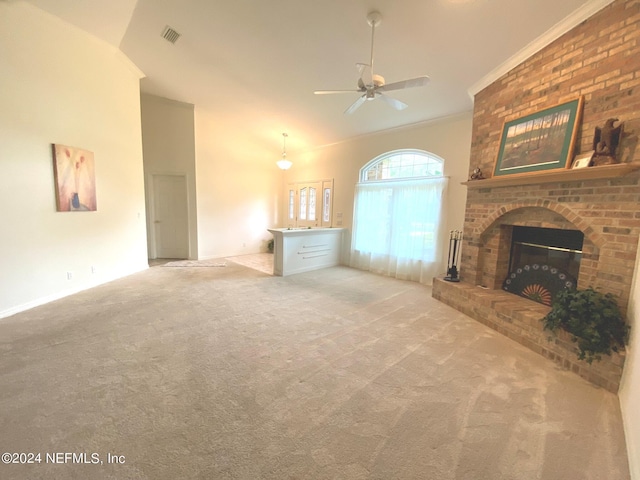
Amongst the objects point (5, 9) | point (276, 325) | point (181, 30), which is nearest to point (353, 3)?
point (181, 30)

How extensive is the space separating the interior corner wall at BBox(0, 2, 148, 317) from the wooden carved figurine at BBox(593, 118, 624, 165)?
5.96m

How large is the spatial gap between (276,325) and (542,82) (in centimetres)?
397

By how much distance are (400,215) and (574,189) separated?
9.15 ft

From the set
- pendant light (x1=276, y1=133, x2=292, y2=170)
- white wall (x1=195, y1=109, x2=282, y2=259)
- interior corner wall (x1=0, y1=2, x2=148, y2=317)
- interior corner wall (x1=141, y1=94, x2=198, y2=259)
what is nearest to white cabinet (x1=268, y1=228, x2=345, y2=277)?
pendant light (x1=276, y1=133, x2=292, y2=170)

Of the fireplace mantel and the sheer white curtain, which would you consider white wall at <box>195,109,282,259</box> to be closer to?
the sheer white curtain

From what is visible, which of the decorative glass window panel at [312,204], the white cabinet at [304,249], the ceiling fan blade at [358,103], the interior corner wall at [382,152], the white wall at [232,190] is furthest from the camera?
the decorative glass window panel at [312,204]

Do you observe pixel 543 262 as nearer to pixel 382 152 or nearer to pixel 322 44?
pixel 382 152

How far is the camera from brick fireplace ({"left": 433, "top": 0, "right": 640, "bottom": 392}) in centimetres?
213

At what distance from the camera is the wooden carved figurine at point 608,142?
217cm

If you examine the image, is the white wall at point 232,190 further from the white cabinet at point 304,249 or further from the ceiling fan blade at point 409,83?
the ceiling fan blade at point 409,83

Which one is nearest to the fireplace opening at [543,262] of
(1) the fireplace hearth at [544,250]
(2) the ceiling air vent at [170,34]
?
(1) the fireplace hearth at [544,250]

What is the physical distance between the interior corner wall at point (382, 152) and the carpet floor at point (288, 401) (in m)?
2.28

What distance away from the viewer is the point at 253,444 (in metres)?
1.48

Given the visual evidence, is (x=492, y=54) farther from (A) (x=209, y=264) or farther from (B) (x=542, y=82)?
(A) (x=209, y=264)
